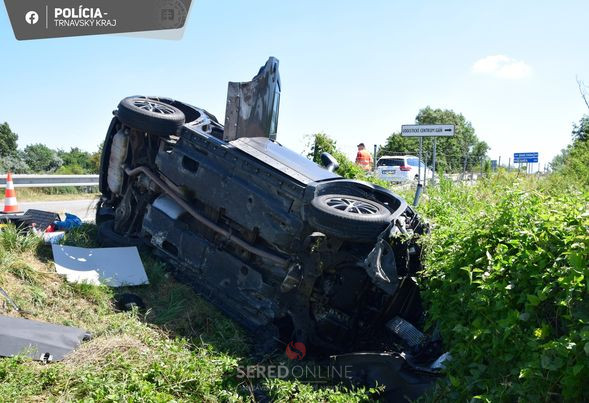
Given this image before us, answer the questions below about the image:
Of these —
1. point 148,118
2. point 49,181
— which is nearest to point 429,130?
point 148,118

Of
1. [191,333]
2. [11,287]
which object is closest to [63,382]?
[191,333]

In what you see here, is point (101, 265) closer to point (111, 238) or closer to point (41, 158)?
point (111, 238)

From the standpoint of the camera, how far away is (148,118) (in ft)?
17.1

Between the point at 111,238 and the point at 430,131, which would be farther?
the point at 430,131

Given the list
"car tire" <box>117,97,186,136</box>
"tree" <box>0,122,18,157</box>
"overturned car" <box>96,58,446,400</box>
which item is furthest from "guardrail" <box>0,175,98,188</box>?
"tree" <box>0,122,18,157</box>

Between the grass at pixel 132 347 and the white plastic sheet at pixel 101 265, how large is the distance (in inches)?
3.4

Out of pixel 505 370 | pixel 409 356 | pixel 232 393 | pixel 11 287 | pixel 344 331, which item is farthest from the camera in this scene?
pixel 11 287

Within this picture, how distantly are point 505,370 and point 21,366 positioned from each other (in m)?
2.70

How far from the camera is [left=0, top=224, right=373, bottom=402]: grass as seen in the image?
122 inches

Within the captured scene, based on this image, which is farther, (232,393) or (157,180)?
(157,180)

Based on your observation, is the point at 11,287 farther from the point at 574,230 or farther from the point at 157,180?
the point at 574,230

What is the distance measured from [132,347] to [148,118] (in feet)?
7.91

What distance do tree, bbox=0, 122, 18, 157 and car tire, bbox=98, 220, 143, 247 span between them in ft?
131

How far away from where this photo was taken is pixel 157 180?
5211 millimetres
